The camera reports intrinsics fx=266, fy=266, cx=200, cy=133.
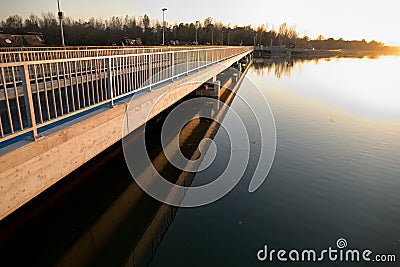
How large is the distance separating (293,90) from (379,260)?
2089 cm

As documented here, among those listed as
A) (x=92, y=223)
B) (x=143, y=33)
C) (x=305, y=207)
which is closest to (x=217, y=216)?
(x=305, y=207)

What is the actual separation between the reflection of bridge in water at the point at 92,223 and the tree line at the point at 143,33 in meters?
67.9

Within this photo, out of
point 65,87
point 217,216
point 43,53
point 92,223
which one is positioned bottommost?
point 217,216

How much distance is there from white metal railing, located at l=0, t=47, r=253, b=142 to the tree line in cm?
6360

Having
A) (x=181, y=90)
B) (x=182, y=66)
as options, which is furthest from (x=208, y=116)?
(x=181, y=90)

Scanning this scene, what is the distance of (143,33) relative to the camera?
116062 millimetres

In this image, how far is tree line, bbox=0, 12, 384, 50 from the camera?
79688mm

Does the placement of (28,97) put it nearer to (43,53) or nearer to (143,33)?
(43,53)

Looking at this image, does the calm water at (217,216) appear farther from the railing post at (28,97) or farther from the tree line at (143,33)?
the tree line at (143,33)

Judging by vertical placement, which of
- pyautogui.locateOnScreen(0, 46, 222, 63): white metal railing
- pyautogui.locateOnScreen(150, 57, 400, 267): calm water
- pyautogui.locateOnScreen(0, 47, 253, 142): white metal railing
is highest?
pyautogui.locateOnScreen(0, 46, 222, 63): white metal railing

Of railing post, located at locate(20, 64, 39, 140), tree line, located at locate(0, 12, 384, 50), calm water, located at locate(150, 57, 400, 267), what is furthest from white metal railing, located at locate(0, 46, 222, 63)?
tree line, located at locate(0, 12, 384, 50)

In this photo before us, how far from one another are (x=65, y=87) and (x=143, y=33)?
12090 centimetres

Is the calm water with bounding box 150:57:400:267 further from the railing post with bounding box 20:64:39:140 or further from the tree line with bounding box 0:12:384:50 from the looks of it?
the tree line with bounding box 0:12:384:50

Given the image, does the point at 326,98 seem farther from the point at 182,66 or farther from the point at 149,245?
the point at 149,245
